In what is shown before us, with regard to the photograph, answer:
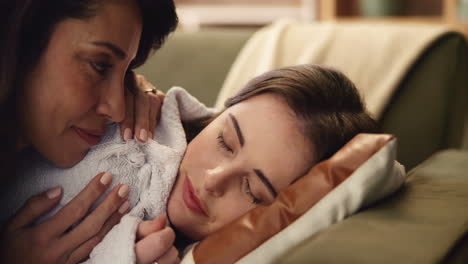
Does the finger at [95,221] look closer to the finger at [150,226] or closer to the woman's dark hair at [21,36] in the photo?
the finger at [150,226]

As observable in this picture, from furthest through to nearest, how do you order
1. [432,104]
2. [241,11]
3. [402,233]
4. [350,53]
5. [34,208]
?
[241,11] < [350,53] < [432,104] < [34,208] < [402,233]

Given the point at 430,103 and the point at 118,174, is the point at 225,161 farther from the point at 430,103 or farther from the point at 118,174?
the point at 430,103

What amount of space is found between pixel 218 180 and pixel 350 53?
42.7 inches

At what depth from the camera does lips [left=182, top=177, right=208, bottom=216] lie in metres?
1.11

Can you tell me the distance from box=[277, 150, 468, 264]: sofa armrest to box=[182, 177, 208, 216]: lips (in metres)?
0.26

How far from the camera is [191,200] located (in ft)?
3.67

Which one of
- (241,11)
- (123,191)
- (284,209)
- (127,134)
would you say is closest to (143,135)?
(127,134)

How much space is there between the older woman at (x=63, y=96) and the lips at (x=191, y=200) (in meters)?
0.10

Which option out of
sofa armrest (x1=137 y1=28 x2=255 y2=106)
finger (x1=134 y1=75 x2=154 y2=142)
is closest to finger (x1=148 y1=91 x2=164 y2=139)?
finger (x1=134 y1=75 x2=154 y2=142)

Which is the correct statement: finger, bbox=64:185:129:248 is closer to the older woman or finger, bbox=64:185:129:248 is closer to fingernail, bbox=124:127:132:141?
the older woman

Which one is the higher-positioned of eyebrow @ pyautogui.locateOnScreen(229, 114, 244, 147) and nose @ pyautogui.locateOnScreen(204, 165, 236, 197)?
eyebrow @ pyautogui.locateOnScreen(229, 114, 244, 147)

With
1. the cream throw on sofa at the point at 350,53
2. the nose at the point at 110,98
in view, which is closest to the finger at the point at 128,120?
the nose at the point at 110,98

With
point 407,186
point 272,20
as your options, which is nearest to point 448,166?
point 407,186

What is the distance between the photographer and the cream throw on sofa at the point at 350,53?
1.93 meters
